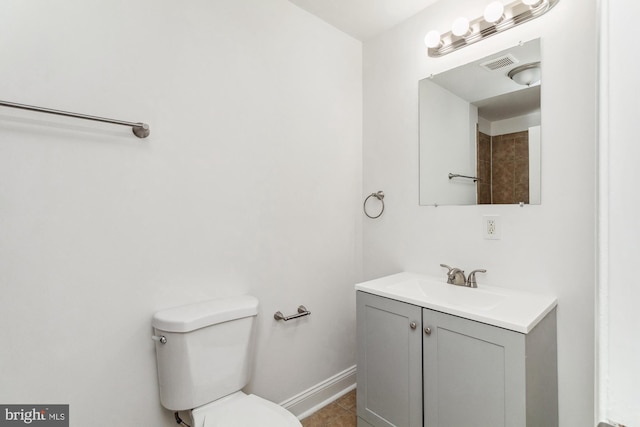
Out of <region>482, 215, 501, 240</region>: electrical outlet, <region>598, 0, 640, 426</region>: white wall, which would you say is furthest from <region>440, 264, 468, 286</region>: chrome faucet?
<region>598, 0, 640, 426</region>: white wall

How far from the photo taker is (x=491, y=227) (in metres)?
1.54

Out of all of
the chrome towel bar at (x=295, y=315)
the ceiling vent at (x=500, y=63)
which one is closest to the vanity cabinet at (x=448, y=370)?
the chrome towel bar at (x=295, y=315)

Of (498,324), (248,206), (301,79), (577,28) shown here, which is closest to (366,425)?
(498,324)

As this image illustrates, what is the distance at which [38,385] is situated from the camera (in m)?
1.05

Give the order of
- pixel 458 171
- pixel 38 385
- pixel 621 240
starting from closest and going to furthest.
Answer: pixel 621 240
pixel 38 385
pixel 458 171

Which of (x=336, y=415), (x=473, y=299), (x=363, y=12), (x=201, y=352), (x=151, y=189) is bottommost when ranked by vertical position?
(x=336, y=415)

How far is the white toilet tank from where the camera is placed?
3.97 ft

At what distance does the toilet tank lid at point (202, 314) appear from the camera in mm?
1208

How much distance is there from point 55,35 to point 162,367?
127 centimetres

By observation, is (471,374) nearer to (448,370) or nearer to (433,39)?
(448,370)

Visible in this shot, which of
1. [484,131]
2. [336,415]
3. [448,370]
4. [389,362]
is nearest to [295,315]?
[389,362]

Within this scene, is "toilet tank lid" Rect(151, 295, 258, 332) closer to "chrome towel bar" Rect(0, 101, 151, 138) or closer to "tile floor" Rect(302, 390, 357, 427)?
"chrome towel bar" Rect(0, 101, 151, 138)

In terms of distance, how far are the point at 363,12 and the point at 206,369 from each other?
6.63ft

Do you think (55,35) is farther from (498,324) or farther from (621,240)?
(498,324)
